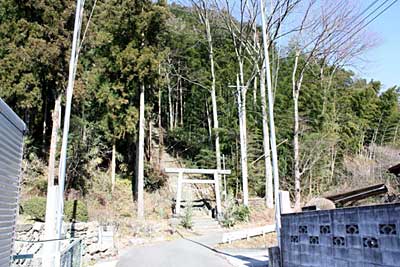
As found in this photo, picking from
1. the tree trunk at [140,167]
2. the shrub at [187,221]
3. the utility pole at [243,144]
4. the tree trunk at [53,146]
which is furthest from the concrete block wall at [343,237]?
the utility pole at [243,144]

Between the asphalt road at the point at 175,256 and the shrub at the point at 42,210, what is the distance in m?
1.80

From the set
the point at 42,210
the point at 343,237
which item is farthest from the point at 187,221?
the point at 343,237

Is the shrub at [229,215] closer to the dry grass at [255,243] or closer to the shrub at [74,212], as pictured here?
the dry grass at [255,243]

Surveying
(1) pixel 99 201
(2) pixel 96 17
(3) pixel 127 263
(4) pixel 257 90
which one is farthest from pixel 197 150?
(3) pixel 127 263

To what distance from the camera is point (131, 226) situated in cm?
1280

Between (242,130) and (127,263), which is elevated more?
(242,130)

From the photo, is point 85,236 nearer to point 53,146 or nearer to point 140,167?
point 53,146

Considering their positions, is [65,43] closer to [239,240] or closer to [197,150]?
[239,240]

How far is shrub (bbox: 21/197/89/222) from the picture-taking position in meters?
9.91

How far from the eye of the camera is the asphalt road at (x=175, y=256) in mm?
8156

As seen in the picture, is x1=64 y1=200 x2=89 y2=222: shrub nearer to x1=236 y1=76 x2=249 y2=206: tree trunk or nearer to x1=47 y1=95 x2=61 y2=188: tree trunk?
x1=47 y1=95 x2=61 y2=188: tree trunk

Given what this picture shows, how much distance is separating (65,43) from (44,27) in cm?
81

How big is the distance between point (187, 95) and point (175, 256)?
1640 centimetres

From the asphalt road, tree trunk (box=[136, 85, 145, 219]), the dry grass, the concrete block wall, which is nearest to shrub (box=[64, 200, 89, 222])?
the asphalt road
